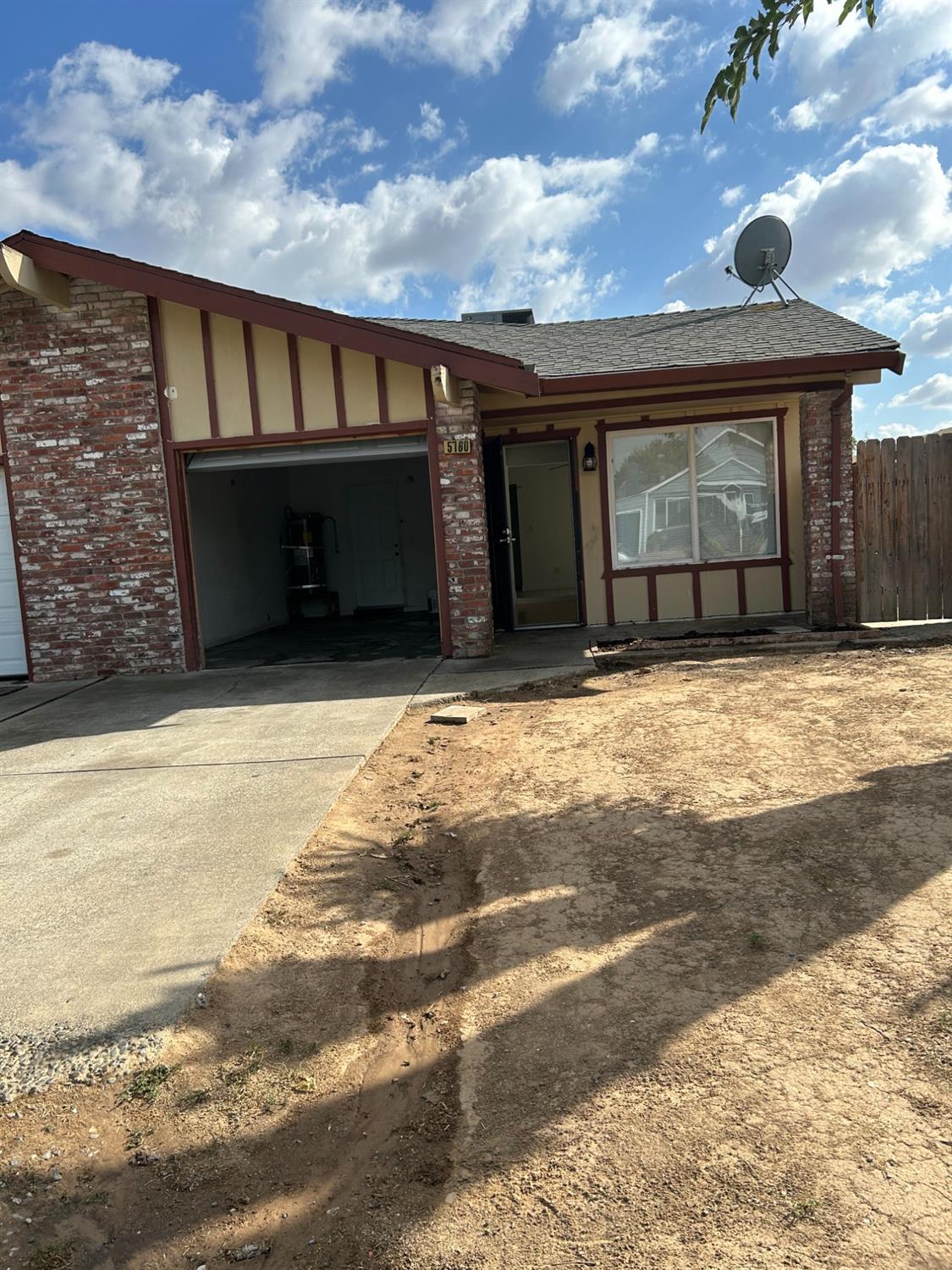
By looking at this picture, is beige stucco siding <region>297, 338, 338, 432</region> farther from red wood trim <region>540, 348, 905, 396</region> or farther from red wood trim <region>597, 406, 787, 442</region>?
red wood trim <region>597, 406, 787, 442</region>

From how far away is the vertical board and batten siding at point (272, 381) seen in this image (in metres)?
8.71

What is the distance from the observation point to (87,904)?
360 cm

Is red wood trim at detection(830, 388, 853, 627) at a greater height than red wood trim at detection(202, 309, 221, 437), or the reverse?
red wood trim at detection(202, 309, 221, 437)

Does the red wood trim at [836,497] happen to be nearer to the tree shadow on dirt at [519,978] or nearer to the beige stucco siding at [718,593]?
the beige stucco siding at [718,593]

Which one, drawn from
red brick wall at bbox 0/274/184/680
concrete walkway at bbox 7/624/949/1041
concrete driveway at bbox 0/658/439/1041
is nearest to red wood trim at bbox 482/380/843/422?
concrete walkway at bbox 7/624/949/1041

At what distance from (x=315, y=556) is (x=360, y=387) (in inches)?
292

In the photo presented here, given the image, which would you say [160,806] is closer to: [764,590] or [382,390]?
[382,390]

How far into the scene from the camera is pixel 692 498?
10914mm

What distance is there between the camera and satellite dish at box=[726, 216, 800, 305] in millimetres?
12305

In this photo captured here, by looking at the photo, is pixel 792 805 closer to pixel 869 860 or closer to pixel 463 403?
pixel 869 860

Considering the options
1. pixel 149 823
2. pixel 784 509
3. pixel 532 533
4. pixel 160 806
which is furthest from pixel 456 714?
pixel 532 533

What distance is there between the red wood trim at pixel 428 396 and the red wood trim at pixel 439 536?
0.04m

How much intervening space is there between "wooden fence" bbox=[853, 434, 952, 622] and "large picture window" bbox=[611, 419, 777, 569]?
1478mm

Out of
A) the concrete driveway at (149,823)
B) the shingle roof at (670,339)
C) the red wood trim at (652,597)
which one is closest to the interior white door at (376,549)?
the shingle roof at (670,339)
